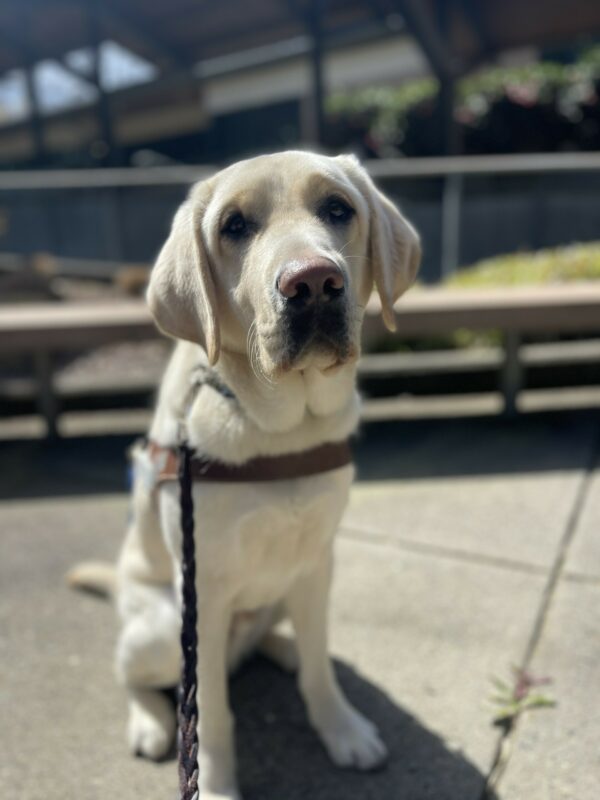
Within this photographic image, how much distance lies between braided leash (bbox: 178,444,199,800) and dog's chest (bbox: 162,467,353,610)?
5cm

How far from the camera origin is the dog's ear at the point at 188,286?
1835 mm

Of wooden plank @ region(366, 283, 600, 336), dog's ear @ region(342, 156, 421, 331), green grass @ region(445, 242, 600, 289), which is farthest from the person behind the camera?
green grass @ region(445, 242, 600, 289)

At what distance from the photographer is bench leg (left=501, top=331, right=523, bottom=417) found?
469 cm

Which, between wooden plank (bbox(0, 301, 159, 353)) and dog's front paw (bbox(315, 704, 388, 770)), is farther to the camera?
wooden plank (bbox(0, 301, 159, 353))

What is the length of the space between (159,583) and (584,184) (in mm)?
5422

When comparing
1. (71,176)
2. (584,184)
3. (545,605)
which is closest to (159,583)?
(545,605)

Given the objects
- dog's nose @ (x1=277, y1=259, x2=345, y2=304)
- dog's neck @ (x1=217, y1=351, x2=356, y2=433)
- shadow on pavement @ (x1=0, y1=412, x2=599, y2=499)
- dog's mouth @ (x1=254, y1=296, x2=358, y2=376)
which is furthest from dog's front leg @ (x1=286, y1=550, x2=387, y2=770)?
shadow on pavement @ (x1=0, y1=412, x2=599, y2=499)

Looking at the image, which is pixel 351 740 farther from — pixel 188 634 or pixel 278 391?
pixel 278 391

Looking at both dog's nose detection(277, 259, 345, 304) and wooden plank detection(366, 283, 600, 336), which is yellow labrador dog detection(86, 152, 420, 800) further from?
wooden plank detection(366, 283, 600, 336)

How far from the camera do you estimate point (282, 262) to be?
1.63 metres

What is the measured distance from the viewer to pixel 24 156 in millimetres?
14148

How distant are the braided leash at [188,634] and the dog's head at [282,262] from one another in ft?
1.14

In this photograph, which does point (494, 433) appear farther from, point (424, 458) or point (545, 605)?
point (545, 605)

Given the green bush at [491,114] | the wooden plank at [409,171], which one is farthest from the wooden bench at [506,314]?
the green bush at [491,114]
